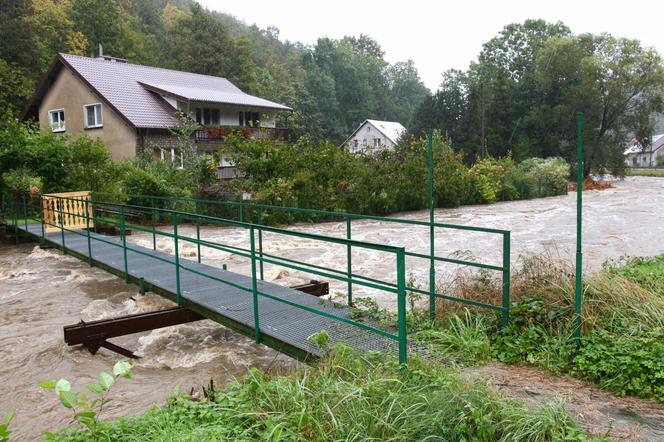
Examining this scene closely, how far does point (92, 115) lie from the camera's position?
1204 inches

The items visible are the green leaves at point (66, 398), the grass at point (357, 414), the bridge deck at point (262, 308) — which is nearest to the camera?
the green leaves at point (66, 398)

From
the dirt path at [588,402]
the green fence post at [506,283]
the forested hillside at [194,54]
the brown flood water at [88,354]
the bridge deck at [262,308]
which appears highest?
the forested hillside at [194,54]

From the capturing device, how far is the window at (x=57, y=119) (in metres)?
Result: 32.2

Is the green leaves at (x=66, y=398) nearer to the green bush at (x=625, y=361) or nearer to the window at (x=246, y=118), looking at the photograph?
the green bush at (x=625, y=361)

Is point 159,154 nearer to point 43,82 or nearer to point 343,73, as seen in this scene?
point 43,82

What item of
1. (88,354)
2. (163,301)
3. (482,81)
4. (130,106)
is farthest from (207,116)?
(482,81)

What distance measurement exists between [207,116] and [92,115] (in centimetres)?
606

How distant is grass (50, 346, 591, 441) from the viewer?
350 centimetres

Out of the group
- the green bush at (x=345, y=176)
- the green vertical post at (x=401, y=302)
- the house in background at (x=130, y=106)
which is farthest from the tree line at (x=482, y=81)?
the green vertical post at (x=401, y=302)

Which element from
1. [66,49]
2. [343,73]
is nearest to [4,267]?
[66,49]

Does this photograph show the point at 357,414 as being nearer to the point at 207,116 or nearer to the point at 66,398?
the point at 66,398

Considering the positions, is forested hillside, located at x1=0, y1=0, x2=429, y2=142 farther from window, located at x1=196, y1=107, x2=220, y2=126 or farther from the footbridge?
the footbridge

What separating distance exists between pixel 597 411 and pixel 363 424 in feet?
5.52

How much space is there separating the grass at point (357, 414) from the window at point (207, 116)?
29.7 m
